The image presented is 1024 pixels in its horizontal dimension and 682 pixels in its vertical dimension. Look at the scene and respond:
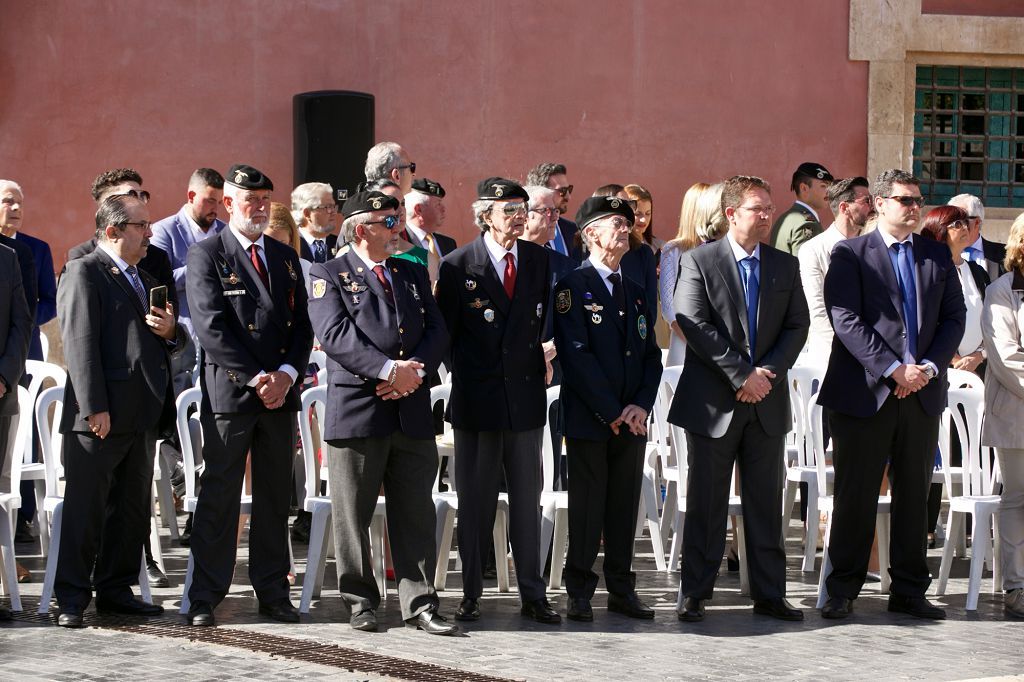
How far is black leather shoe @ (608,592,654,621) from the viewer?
25.1 feet

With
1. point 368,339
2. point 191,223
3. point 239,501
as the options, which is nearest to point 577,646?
point 368,339

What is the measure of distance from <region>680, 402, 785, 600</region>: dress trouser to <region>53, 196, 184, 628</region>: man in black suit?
2.38 m

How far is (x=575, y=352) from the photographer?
7.71 metres

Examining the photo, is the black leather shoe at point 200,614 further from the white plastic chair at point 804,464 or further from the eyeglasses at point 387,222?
the white plastic chair at point 804,464

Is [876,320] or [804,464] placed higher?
[876,320]

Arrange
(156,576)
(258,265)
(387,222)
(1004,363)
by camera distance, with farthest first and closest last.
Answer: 1. (156,576)
2. (1004,363)
3. (258,265)
4. (387,222)

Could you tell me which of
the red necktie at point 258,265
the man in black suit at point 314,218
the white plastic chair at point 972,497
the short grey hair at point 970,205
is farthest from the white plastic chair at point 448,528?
the short grey hair at point 970,205

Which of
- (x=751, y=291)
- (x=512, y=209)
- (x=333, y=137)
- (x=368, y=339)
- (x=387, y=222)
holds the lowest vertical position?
(x=368, y=339)

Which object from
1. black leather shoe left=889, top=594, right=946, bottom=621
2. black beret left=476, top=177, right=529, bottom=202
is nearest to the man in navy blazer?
black beret left=476, top=177, right=529, bottom=202

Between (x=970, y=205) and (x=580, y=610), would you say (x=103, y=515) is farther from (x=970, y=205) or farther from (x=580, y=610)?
(x=970, y=205)

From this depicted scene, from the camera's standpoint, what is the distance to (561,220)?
1066 centimetres

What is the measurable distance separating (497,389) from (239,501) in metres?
1.23

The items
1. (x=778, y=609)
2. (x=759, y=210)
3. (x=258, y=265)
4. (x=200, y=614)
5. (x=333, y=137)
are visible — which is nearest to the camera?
(x=200, y=614)

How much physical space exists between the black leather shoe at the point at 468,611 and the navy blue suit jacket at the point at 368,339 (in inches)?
29.3
